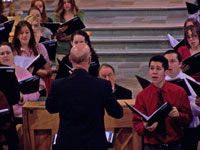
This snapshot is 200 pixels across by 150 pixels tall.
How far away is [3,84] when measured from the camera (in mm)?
4578

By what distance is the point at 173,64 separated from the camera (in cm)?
466

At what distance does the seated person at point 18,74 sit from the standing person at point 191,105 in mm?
1422

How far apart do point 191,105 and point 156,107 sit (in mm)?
441

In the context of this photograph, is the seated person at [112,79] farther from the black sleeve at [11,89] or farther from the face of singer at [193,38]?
the face of singer at [193,38]

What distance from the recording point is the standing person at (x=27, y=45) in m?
5.49

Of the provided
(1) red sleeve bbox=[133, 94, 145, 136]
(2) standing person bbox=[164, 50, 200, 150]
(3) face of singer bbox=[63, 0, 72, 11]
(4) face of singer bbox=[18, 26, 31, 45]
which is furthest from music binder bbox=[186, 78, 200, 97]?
(3) face of singer bbox=[63, 0, 72, 11]

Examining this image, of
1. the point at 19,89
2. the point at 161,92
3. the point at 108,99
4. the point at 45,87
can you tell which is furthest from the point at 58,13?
the point at 108,99

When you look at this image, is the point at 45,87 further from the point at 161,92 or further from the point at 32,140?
the point at 161,92

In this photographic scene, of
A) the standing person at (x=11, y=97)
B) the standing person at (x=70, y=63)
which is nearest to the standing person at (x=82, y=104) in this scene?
the standing person at (x=11, y=97)

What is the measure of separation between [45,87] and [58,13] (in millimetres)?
1716

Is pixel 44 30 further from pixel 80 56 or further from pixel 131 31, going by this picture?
pixel 80 56

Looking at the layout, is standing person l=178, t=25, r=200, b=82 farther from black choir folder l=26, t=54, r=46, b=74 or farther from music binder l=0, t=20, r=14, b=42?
music binder l=0, t=20, r=14, b=42

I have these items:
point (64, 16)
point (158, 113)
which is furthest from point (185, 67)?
point (64, 16)

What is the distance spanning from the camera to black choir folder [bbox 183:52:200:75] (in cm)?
498
